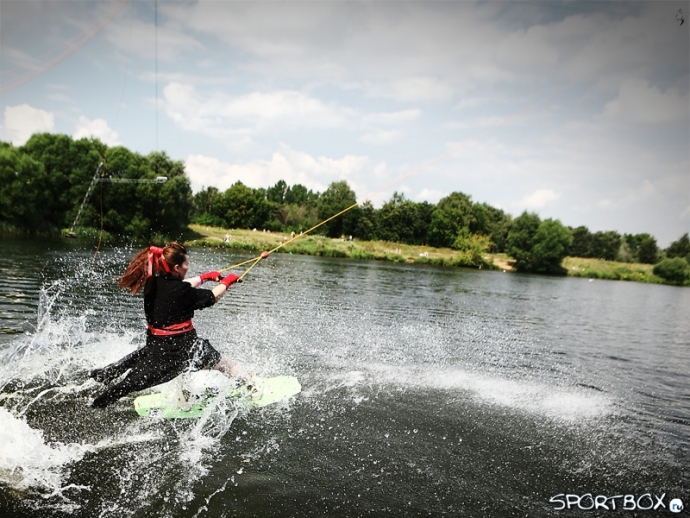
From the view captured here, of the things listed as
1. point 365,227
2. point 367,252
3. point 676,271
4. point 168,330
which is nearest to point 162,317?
point 168,330

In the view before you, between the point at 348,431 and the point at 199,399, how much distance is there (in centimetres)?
227

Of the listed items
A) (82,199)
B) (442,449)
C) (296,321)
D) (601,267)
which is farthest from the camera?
(601,267)

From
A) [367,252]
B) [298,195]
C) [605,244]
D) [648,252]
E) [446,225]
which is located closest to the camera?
[367,252]

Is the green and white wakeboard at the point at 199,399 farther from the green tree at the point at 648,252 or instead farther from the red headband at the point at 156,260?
the green tree at the point at 648,252

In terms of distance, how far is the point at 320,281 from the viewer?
26.5 metres

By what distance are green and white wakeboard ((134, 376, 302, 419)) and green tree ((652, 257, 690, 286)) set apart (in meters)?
98.0

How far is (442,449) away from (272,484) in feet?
7.64

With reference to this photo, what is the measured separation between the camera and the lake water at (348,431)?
4.40 metres

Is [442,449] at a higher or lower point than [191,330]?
lower

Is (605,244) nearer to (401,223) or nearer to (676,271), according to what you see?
(676,271)

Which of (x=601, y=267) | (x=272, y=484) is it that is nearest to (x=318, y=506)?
(x=272, y=484)

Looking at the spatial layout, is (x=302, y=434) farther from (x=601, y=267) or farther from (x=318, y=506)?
(x=601, y=267)

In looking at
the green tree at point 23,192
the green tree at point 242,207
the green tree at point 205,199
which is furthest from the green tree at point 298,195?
the green tree at point 23,192

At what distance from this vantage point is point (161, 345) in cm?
548
